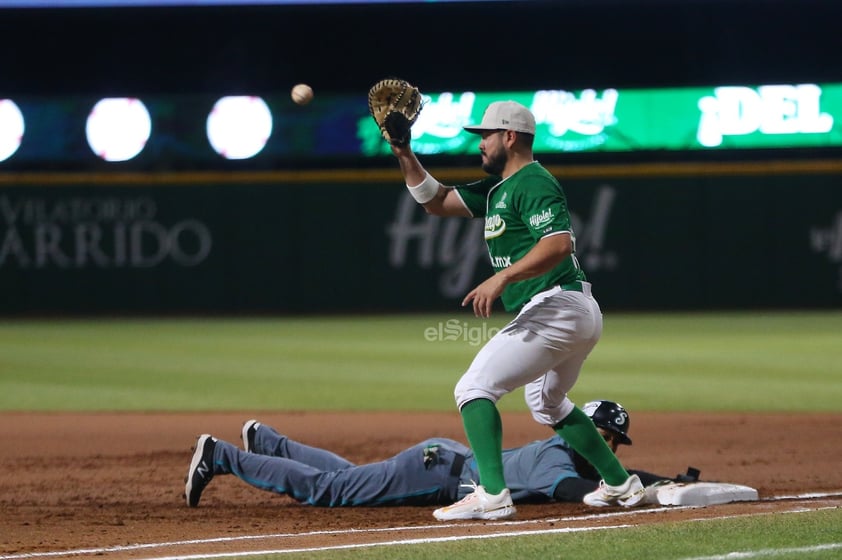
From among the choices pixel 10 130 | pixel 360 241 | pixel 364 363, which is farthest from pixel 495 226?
pixel 10 130

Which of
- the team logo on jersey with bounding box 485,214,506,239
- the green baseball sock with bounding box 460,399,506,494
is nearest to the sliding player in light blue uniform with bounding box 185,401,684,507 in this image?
the green baseball sock with bounding box 460,399,506,494

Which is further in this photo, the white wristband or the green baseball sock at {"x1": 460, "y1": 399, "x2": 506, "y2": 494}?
the white wristband

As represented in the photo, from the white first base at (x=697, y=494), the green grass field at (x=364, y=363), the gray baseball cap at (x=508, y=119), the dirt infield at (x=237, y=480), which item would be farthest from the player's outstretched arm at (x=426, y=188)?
the green grass field at (x=364, y=363)

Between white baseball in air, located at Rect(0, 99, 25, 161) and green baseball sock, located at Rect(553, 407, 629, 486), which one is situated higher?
white baseball in air, located at Rect(0, 99, 25, 161)

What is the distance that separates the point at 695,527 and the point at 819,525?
1.34 feet

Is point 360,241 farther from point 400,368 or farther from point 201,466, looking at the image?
point 201,466

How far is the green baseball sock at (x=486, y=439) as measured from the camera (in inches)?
167

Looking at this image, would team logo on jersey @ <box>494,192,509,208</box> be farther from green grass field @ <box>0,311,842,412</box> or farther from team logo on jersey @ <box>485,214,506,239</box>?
green grass field @ <box>0,311,842,412</box>

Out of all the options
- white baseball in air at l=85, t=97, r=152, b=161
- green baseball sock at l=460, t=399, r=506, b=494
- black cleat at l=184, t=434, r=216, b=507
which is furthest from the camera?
white baseball in air at l=85, t=97, r=152, b=161

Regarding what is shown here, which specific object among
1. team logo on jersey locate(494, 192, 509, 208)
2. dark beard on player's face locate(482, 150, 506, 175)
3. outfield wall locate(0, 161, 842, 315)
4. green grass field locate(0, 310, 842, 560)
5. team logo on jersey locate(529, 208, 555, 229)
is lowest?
green grass field locate(0, 310, 842, 560)

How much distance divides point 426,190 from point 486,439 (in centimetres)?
100

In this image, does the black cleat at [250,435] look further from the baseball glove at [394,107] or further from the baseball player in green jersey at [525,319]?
the baseball glove at [394,107]

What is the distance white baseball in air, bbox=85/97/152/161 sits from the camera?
56.3ft

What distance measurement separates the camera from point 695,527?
12.9 feet
